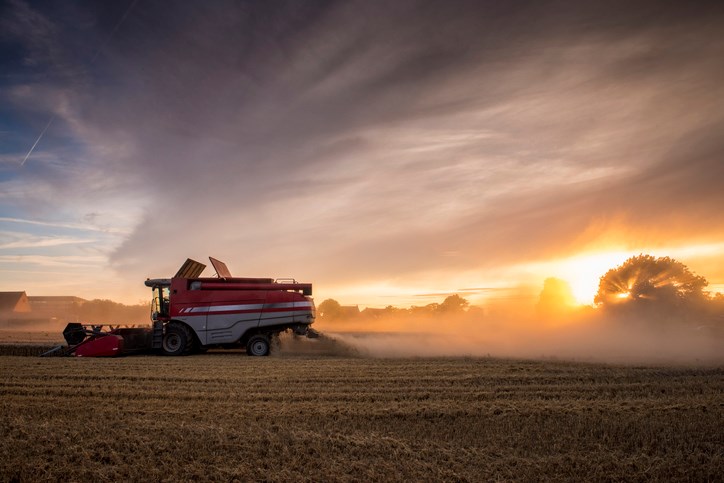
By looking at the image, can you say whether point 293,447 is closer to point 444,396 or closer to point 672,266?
point 444,396

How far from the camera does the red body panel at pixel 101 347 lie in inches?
751

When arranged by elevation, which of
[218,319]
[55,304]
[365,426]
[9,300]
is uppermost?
[9,300]

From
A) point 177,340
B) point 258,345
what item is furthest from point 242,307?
point 177,340

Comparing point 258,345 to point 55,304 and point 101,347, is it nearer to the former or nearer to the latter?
point 101,347

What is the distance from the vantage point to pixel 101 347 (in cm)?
1912

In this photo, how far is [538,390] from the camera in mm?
10617

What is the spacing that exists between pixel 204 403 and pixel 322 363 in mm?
6508

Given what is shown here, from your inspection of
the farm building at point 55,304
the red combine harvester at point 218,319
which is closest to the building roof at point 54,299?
the farm building at point 55,304

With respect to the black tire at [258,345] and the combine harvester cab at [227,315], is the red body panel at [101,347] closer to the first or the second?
the combine harvester cab at [227,315]

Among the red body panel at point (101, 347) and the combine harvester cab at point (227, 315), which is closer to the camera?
the red body panel at point (101, 347)

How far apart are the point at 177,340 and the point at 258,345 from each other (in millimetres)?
3647

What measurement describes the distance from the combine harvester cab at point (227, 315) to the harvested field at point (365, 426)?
7232 millimetres

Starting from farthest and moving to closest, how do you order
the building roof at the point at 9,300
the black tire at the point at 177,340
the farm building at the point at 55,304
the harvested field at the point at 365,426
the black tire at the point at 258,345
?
the farm building at the point at 55,304, the building roof at the point at 9,300, the black tire at the point at 177,340, the black tire at the point at 258,345, the harvested field at the point at 365,426

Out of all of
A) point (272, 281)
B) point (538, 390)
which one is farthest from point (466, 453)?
point (272, 281)
